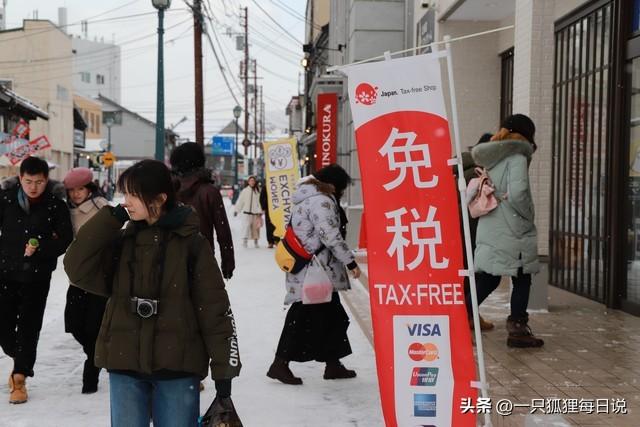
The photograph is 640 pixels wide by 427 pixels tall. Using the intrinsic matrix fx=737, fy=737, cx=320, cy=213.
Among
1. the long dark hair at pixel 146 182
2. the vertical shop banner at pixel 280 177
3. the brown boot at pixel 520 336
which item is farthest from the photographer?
the vertical shop banner at pixel 280 177

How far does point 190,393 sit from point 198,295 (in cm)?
44

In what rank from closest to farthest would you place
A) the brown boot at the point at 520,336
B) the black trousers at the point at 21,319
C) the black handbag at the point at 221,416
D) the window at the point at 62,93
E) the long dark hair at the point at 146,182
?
the black handbag at the point at 221,416, the long dark hair at the point at 146,182, the black trousers at the point at 21,319, the brown boot at the point at 520,336, the window at the point at 62,93

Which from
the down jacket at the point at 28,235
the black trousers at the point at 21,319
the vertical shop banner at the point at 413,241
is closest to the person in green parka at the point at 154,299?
the vertical shop banner at the point at 413,241

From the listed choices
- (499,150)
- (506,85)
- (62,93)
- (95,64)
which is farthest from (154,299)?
(95,64)

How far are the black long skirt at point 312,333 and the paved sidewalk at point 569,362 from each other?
4.07ft

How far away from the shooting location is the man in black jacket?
5.47m

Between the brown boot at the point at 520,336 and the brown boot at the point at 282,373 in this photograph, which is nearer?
the brown boot at the point at 282,373

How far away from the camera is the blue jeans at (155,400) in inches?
124

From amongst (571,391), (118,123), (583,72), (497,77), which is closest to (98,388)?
(571,391)

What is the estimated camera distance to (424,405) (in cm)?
407

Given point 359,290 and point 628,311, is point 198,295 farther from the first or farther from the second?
point 359,290

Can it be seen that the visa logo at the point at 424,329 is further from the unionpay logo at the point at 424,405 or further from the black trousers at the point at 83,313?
the black trousers at the point at 83,313

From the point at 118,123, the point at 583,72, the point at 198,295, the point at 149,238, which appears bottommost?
the point at 198,295

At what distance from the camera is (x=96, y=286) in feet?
10.3
